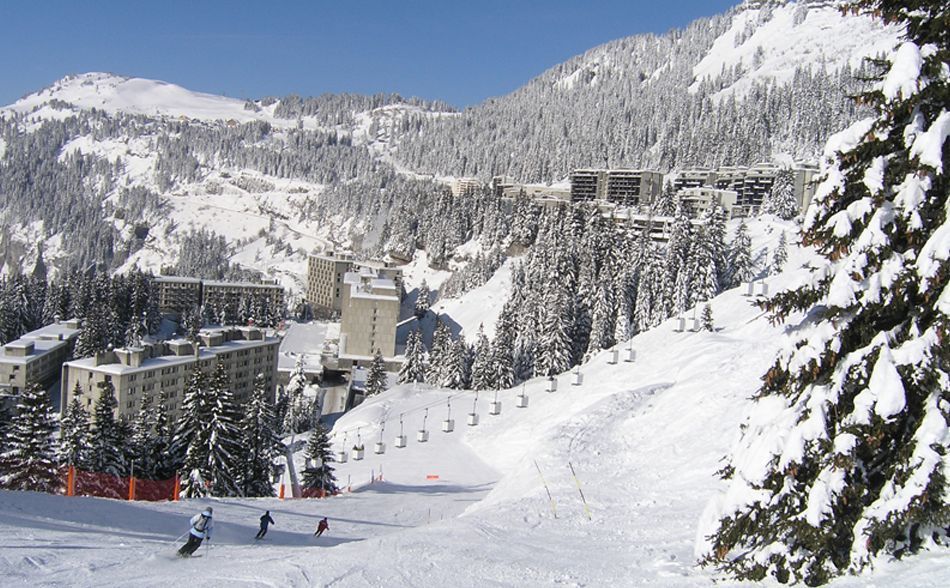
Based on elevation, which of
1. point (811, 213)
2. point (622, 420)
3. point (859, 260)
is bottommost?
point (622, 420)

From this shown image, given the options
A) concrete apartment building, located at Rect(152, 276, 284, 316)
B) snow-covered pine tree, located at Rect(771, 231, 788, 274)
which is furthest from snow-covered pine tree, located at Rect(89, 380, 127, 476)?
concrete apartment building, located at Rect(152, 276, 284, 316)

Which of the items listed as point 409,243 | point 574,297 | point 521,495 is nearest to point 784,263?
point 574,297

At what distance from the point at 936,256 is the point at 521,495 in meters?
16.8

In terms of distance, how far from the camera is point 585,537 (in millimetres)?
17359

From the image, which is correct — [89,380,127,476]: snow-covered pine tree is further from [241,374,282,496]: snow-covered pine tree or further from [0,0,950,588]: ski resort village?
[241,374,282,496]: snow-covered pine tree

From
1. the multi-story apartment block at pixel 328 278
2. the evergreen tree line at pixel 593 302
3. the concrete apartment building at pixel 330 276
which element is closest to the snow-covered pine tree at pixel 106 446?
Result: the evergreen tree line at pixel 593 302

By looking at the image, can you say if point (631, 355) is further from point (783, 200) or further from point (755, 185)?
point (755, 185)

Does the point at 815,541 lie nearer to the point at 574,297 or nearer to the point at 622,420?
the point at 622,420

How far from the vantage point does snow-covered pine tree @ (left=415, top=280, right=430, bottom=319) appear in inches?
4454

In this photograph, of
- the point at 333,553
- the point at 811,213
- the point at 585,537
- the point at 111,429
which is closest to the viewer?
the point at 811,213

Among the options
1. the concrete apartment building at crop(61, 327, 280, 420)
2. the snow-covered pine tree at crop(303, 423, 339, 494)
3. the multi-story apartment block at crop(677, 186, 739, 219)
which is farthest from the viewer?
the multi-story apartment block at crop(677, 186, 739, 219)

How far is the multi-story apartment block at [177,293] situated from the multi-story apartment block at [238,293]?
4.54ft

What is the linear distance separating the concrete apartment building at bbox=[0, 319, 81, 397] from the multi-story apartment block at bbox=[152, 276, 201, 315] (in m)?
35.3

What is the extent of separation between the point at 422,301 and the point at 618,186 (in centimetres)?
5150
